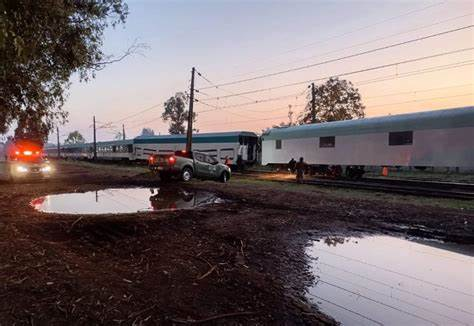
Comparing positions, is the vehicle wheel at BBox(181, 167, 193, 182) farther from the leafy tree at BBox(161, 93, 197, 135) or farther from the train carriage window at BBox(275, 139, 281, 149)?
the leafy tree at BBox(161, 93, 197, 135)

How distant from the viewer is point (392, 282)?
199 inches

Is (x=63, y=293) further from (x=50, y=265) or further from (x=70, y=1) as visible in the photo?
(x=70, y=1)

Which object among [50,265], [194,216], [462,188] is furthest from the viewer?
[462,188]

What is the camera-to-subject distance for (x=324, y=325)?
3.62 meters

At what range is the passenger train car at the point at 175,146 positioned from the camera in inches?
1462

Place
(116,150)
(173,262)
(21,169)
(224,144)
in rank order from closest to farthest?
(173,262)
(21,169)
(224,144)
(116,150)

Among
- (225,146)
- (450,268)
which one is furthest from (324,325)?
(225,146)

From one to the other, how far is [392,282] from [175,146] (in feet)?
137

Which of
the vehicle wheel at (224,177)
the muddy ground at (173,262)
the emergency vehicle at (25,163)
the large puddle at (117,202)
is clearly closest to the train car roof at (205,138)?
the vehicle wheel at (224,177)

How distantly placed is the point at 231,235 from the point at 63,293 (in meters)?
3.75

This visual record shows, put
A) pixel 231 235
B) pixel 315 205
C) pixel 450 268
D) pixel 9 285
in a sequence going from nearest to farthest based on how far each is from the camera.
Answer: pixel 9 285
pixel 450 268
pixel 231 235
pixel 315 205

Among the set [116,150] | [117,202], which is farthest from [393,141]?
[116,150]

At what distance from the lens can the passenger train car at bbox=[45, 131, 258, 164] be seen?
37.1 m

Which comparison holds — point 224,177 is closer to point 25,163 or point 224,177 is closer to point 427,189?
point 427,189
